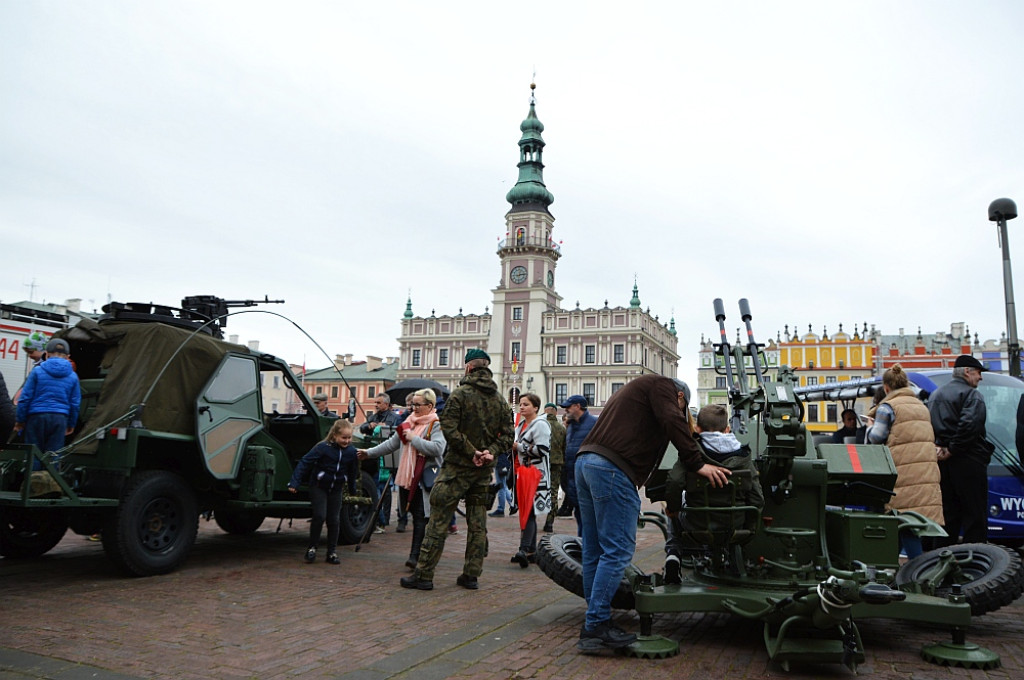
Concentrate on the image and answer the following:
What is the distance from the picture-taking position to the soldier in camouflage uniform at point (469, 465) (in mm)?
6223

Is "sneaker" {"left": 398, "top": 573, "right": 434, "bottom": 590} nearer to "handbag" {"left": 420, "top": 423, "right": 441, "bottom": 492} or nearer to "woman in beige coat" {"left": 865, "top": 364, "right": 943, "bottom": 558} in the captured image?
"handbag" {"left": 420, "top": 423, "right": 441, "bottom": 492}

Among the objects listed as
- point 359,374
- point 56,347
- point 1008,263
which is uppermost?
point 359,374

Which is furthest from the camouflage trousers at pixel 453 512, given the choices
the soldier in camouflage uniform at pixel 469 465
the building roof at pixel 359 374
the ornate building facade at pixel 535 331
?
the building roof at pixel 359 374

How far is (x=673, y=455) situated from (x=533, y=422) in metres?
3.39

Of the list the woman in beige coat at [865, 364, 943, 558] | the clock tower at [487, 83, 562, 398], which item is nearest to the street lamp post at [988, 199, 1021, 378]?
the woman in beige coat at [865, 364, 943, 558]

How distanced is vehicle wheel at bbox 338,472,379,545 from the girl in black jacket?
2.86 ft

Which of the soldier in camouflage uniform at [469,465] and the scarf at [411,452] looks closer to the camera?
the soldier in camouflage uniform at [469,465]

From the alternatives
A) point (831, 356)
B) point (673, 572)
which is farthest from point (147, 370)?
point (831, 356)

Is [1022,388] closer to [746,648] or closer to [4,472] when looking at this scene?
[746,648]

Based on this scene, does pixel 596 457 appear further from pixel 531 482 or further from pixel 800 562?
pixel 531 482

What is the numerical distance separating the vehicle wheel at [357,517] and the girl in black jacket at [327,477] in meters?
0.87

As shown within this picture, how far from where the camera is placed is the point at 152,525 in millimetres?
6457

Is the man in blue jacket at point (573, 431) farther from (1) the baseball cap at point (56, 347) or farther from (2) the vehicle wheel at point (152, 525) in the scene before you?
(1) the baseball cap at point (56, 347)

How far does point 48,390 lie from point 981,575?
726cm
